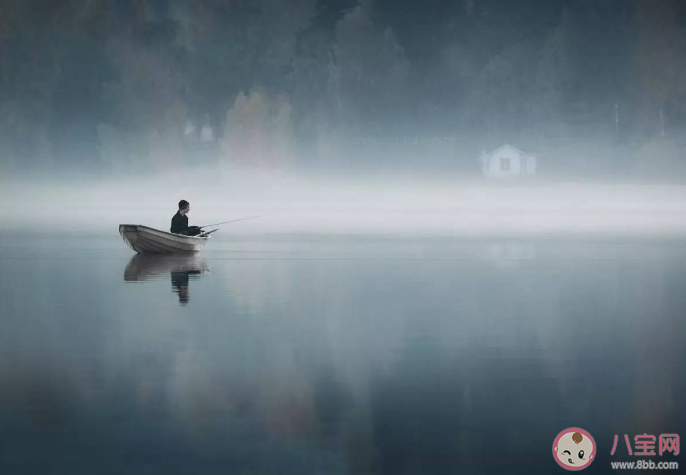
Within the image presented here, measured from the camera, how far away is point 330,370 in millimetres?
7457

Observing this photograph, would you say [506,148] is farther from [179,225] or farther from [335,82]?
[179,225]

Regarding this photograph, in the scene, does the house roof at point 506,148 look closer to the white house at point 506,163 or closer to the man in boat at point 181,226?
the white house at point 506,163

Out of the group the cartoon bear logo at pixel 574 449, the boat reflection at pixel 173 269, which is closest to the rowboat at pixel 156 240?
the boat reflection at pixel 173 269

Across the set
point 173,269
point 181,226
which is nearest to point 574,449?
point 173,269

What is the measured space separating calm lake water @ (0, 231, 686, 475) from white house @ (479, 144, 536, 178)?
4507 cm

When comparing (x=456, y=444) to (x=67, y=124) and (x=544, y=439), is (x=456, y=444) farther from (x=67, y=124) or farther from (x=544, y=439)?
(x=67, y=124)

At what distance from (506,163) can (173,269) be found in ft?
153

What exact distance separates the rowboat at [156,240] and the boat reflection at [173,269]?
0.39 ft

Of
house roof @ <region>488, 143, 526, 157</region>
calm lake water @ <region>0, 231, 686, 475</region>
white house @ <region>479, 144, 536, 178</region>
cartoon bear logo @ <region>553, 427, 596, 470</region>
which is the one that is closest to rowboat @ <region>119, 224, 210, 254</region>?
calm lake water @ <region>0, 231, 686, 475</region>

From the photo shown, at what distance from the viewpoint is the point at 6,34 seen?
63.2 meters

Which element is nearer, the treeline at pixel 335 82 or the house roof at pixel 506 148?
the treeline at pixel 335 82

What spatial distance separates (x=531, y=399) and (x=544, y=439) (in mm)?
786

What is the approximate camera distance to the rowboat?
1644cm

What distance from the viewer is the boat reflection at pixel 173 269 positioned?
12.6 metres
